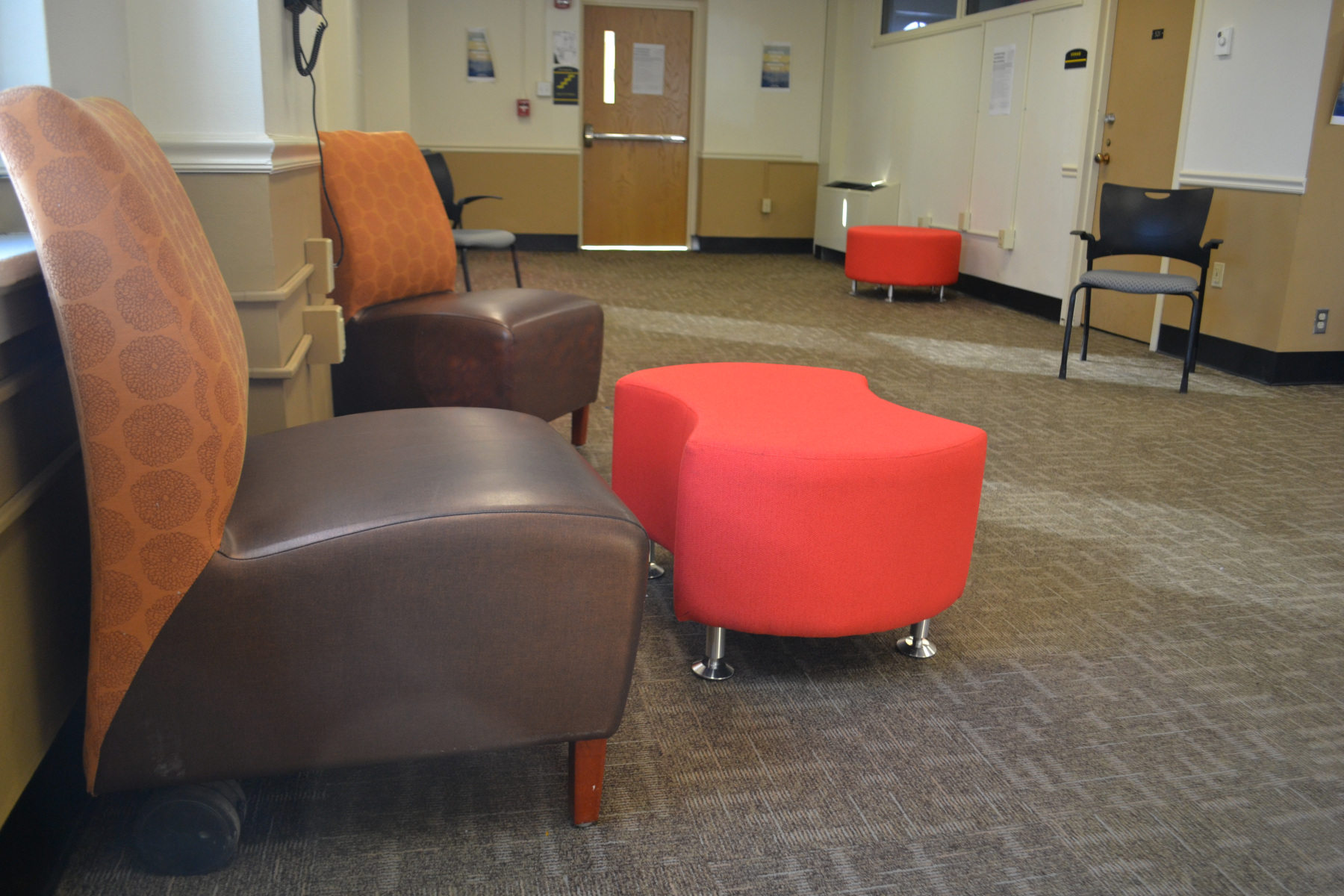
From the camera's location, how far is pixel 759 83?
9.18 metres

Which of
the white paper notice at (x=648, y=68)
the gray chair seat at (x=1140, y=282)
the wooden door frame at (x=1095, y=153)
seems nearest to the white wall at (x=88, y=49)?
the gray chair seat at (x=1140, y=282)

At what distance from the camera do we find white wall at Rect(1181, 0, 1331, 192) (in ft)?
13.9

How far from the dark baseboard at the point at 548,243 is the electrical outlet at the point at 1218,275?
221 inches

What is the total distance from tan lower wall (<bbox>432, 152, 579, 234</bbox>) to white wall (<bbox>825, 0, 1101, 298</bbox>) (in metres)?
2.44

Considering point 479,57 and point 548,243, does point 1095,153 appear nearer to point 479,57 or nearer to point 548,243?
point 548,243

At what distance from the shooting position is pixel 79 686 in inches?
54.4

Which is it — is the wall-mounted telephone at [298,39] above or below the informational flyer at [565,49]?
below

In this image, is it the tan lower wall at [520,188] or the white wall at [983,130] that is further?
the tan lower wall at [520,188]

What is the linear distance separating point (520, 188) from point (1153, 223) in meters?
5.67

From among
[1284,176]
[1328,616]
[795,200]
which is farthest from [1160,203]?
[795,200]

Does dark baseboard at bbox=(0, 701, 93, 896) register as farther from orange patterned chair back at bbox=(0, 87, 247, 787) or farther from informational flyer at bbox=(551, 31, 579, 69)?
informational flyer at bbox=(551, 31, 579, 69)

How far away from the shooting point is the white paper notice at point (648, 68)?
29.7ft

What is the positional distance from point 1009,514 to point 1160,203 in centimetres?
255

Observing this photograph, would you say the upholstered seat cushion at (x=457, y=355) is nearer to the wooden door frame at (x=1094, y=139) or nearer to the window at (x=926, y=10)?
the wooden door frame at (x=1094, y=139)
